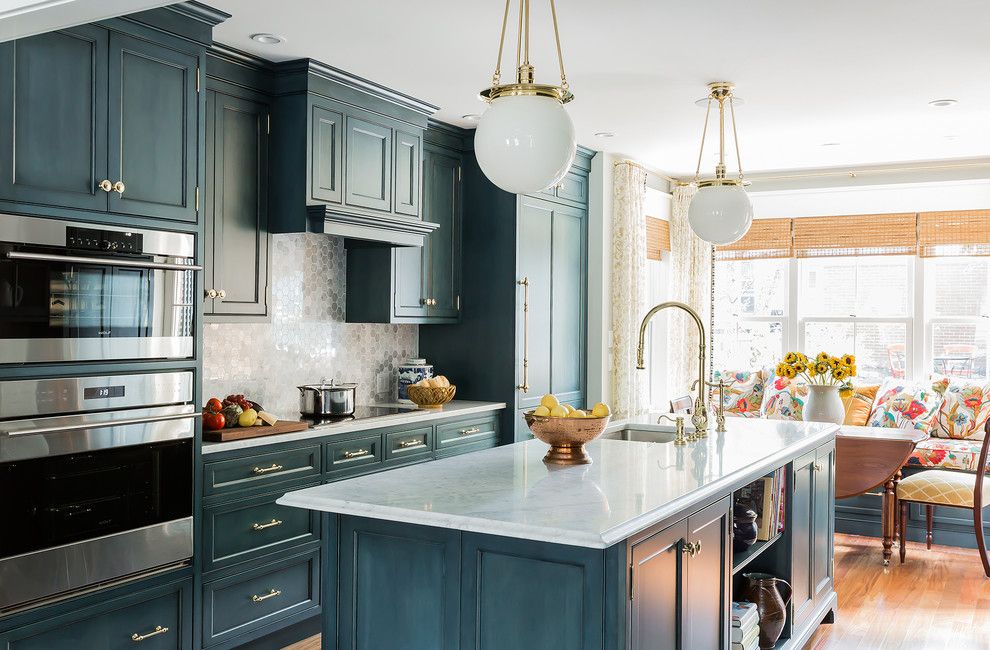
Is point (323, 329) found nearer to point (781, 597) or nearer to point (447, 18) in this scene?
point (447, 18)

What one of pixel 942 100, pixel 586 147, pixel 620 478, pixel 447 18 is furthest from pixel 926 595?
pixel 447 18

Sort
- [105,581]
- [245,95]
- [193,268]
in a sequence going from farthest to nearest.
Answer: [245,95] → [193,268] → [105,581]

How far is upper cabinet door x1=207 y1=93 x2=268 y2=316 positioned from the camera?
12.5ft

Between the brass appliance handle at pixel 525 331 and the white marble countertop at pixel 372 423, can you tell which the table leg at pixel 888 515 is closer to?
the brass appliance handle at pixel 525 331

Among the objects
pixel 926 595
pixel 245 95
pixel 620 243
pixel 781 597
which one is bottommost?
pixel 926 595

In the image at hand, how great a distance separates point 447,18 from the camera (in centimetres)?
345

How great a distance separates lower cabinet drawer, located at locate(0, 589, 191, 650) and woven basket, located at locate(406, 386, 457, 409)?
1.78 metres

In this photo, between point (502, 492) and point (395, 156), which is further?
point (395, 156)

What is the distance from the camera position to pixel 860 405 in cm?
663

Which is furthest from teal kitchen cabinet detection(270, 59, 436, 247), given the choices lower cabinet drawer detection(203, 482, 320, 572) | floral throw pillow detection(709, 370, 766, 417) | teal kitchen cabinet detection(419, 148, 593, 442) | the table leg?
floral throw pillow detection(709, 370, 766, 417)

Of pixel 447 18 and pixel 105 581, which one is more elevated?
pixel 447 18

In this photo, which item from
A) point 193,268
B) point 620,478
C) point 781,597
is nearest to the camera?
point 620,478

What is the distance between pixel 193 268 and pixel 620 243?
3.61 m

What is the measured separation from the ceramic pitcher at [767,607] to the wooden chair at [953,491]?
2.22 m
